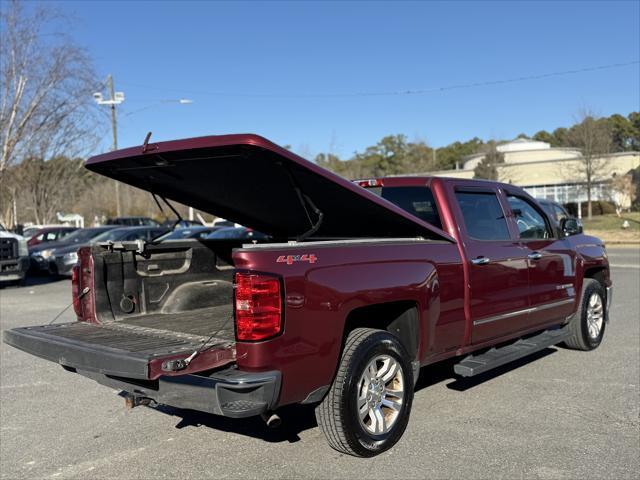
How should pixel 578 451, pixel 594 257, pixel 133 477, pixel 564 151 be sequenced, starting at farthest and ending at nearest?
pixel 564 151
pixel 594 257
pixel 578 451
pixel 133 477

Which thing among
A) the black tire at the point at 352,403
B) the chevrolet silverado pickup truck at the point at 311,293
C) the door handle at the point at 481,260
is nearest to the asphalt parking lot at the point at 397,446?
the black tire at the point at 352,403

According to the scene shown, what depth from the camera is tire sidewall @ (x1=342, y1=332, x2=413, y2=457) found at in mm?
3867

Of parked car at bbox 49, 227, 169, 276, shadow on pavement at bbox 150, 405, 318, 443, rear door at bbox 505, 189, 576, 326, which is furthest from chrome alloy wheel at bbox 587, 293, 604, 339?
parked car at bbox 49, 227, 169, 276

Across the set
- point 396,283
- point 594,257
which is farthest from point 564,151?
point 396,283

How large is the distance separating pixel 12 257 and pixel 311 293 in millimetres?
13919

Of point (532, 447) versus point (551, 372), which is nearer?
point (532, 447)

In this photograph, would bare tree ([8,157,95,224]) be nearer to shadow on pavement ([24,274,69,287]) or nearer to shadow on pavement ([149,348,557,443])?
shadow on pavement ([24,274,69,287])

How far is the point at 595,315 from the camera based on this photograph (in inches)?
280

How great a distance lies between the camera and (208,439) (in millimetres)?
4477

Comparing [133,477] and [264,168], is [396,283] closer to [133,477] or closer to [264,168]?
[264,168]

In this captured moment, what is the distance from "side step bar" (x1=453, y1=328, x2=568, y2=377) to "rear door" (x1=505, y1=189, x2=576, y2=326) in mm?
176

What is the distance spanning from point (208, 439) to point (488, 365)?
7.58 ft

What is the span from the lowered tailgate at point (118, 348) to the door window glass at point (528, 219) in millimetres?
3397

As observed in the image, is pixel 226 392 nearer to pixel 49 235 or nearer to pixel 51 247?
pixel 51 247
